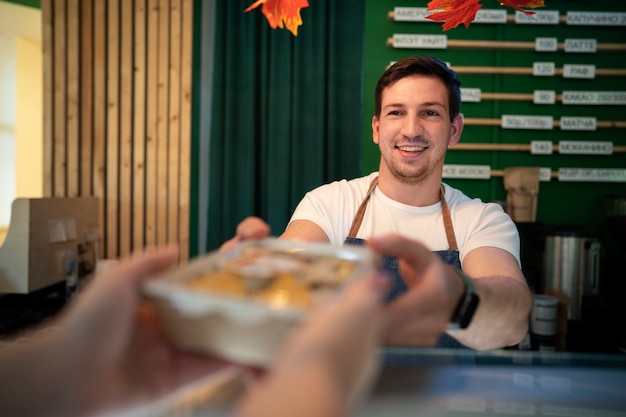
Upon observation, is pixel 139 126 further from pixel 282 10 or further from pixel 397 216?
pixel 282 10

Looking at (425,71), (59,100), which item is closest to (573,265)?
(425,71)

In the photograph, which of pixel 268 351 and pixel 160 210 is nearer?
pixel 268 351

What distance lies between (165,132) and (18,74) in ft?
7.30

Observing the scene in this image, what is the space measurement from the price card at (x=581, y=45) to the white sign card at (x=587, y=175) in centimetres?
83

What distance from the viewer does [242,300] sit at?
43cm

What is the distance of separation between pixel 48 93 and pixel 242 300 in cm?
373

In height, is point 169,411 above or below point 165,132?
below

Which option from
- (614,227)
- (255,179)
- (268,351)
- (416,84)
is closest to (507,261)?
(416,84)

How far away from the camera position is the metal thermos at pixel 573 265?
2.57 m

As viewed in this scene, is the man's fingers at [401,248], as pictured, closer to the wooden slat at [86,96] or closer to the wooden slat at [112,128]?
the wooden slat at [112,128]

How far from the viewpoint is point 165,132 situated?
345 cm

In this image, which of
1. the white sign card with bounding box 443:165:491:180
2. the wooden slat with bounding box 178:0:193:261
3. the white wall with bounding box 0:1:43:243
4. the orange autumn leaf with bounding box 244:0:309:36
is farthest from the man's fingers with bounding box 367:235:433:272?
the white wall with bounding box 0:1:43:243

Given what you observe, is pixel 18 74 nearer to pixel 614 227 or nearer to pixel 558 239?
pixel 558 239

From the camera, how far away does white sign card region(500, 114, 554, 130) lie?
3.09 metres
